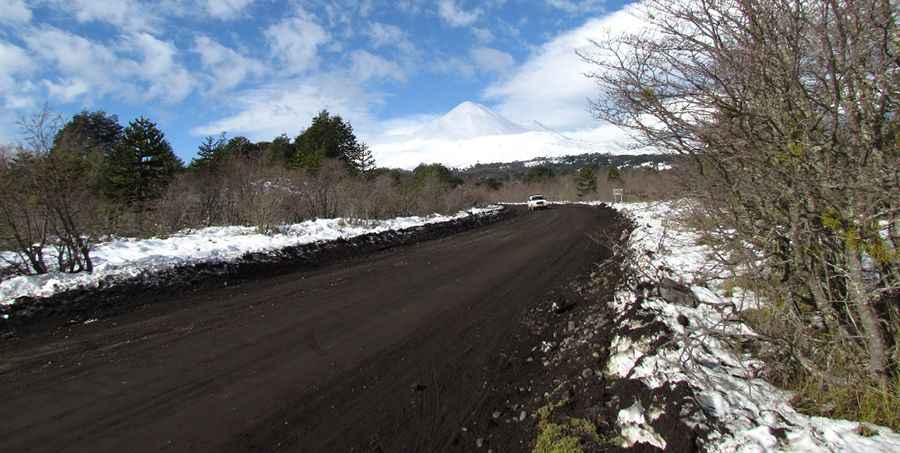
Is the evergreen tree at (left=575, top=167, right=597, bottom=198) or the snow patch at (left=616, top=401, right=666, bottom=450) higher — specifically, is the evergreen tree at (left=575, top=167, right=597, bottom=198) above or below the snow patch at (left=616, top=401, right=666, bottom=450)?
above

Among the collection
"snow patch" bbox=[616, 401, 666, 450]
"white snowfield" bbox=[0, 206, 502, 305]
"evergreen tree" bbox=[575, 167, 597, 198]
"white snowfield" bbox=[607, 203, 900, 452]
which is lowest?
"snow patch" bbox=[616, 401, 666, 450]

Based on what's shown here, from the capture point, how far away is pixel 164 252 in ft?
40.1

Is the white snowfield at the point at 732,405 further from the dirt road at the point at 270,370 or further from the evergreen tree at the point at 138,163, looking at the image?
the evergreen tree at the point at 138,163

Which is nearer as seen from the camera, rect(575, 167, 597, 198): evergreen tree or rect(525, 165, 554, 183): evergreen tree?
rect(575, 167, 597, 198): evergreen tree

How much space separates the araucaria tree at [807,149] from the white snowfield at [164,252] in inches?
415

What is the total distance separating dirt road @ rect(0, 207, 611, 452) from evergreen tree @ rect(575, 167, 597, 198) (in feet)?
218

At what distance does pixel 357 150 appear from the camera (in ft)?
144

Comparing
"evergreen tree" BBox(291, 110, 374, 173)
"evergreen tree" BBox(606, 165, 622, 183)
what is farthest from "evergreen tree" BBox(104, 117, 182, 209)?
"evergreen tree" BBox(606, 165, 622, 183)

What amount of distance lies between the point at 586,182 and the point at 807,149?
73.4 m

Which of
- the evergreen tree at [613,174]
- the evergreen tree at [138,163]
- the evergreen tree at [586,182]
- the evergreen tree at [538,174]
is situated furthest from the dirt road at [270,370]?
the evergreen tree at [538,174]

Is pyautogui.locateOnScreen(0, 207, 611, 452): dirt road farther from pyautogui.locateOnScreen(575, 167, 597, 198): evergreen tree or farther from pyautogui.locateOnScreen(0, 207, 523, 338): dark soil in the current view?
pyautogui.locateOnScreen(575, 167, 597, 198): evergreen tree

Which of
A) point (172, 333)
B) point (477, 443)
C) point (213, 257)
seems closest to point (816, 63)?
point (477, 443)

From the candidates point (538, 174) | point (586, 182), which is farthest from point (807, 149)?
point (538, 174)

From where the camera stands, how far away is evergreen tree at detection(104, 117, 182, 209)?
97.4 ft
